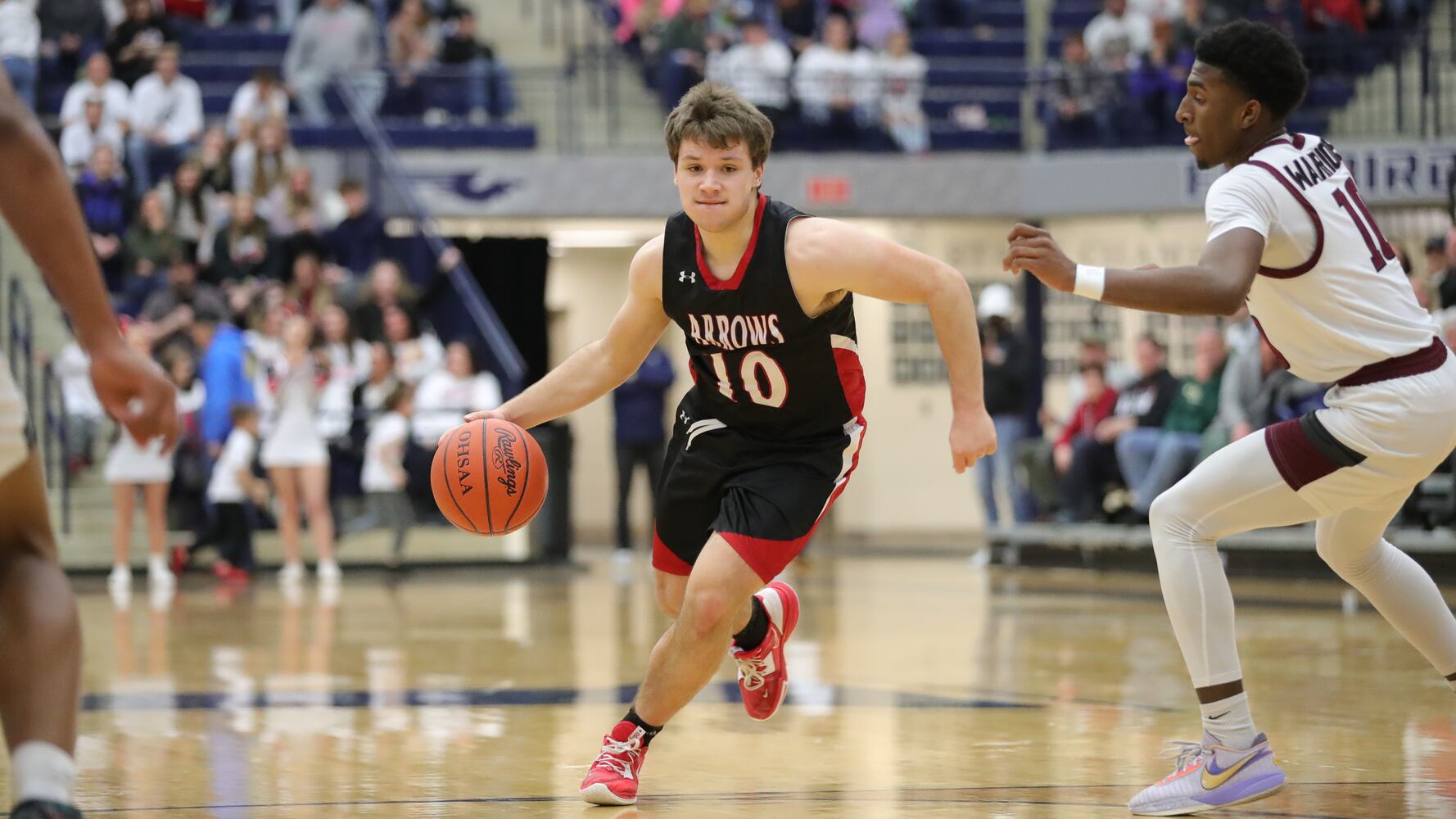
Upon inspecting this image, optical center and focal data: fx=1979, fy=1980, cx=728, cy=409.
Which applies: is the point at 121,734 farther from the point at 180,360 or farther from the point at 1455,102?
the point at 1455,102

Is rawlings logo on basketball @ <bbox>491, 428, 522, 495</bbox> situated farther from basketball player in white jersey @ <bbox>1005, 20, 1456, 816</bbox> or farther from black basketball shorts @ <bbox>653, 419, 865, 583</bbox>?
basketball player in white jersey @ <bbox>1005, 20, 1456, 816</bbox>

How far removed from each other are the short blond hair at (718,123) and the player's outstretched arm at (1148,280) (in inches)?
33.5

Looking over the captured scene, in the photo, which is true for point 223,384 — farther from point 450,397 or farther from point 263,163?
point 263,163

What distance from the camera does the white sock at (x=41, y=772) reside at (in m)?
3.27

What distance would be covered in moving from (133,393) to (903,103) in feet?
57.5

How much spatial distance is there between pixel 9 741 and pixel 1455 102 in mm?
16799

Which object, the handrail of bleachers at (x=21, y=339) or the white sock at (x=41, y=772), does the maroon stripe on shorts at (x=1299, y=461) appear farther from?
the handrail of bleachers at (x=21, y=339)

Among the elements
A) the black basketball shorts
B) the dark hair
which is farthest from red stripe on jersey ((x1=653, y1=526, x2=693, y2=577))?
the dark hair

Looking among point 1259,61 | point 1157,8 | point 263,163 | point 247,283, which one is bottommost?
point 1259,61

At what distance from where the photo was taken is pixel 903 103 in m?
20.2

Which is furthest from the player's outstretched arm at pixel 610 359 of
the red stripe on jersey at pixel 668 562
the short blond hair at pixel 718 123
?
the red stripe on jersey at pixel 668 562

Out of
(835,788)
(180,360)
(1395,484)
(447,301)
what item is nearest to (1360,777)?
(1395,484)

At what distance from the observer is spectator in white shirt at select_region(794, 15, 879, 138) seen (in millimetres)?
20000

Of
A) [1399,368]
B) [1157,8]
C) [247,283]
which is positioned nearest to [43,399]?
[247,283]
